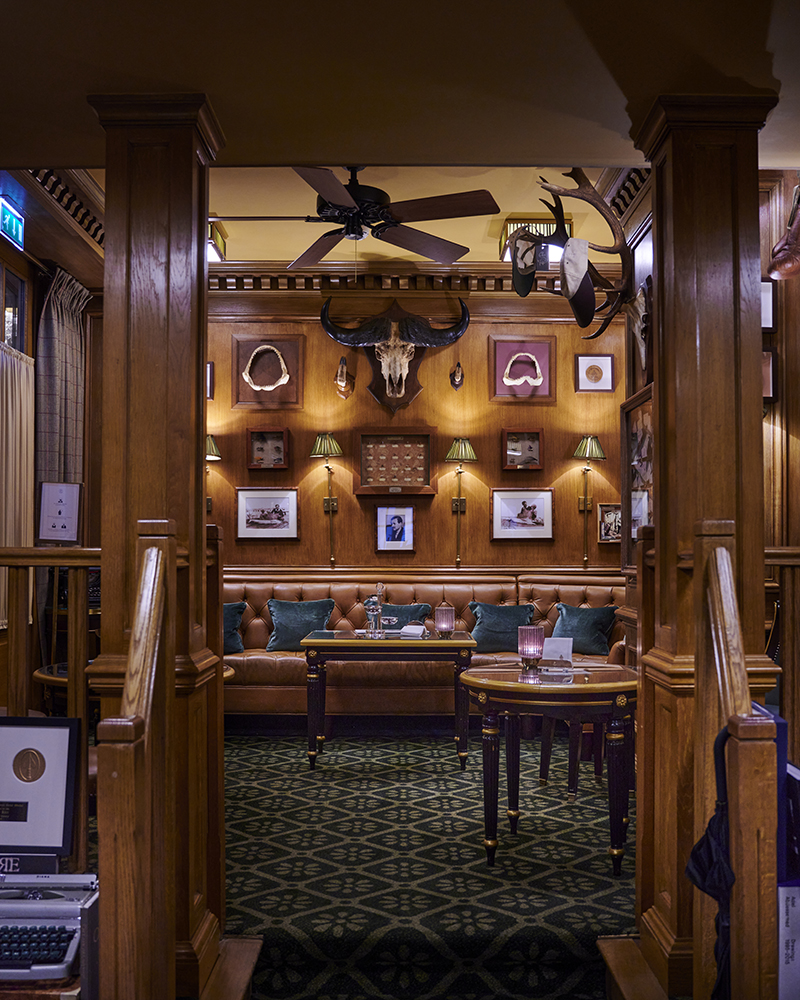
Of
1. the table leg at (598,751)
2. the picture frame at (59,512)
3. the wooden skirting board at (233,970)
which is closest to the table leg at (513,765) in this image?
the table leg at (598,751)

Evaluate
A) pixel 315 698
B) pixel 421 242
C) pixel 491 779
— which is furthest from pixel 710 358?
pixel 315 698

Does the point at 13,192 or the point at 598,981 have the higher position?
the point at 13,192

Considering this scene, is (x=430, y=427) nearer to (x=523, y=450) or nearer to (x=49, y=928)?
(x=523, y=450)

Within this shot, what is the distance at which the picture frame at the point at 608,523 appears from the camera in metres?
7.44

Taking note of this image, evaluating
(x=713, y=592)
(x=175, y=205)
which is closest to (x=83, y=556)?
(x=175, y=205)

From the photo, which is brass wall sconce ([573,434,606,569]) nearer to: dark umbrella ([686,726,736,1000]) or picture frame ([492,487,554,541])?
picture frame ([492,487,554,541])

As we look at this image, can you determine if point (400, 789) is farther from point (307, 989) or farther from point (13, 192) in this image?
point (13, 192)

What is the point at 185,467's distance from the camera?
2.80 metres

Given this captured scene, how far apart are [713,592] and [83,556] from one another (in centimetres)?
195

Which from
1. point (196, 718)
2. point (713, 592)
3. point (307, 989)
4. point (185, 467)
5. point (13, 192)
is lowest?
point (307, 989)

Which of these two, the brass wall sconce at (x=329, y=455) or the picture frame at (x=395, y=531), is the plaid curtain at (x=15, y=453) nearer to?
the brass wall sconce at (x=329, y=455)

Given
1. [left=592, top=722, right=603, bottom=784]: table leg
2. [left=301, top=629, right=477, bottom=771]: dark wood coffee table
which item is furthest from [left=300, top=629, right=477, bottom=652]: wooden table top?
[left=592, top=722, right=603, bottom=784]: table leg

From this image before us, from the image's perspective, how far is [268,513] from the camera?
754cm

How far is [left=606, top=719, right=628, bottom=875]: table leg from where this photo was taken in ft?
11.8
